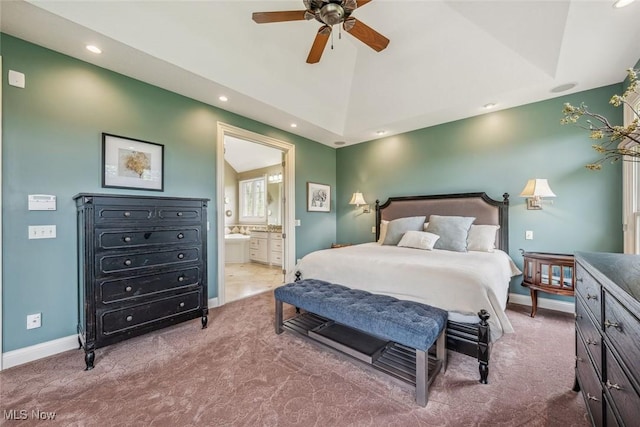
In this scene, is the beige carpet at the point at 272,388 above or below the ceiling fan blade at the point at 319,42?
below

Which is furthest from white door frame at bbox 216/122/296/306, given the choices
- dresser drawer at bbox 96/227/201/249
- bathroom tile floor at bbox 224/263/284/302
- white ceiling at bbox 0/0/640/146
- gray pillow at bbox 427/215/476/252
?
gray pillow at bbox 427/215/476/252

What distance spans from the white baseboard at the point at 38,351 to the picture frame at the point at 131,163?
147 centimetres

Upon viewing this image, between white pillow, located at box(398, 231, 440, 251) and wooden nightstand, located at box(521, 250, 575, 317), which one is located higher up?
white pillow, located at box(398, 231, 440, 251)

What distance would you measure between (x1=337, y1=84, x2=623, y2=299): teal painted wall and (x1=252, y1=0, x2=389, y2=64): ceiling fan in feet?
7.73

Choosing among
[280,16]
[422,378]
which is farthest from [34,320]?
[280,16]

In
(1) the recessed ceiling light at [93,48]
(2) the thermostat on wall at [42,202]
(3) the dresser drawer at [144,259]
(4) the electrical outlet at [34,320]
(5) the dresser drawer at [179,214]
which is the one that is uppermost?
(1) the recessed ceiling light at [93,48]

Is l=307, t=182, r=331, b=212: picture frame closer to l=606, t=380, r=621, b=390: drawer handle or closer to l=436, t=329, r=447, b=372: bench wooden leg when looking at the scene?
l=436, t=329, r=447, b=372: bench wooden leg

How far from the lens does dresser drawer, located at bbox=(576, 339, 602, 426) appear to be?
117cm

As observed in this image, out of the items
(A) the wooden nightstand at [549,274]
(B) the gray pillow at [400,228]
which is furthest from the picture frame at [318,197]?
(A) the wooden nightstand at [549,274]

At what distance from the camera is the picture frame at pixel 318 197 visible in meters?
4.89

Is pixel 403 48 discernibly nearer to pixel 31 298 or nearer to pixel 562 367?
pixel 562 367

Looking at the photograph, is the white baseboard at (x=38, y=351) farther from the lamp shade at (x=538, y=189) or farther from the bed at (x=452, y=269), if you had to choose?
the lamp shade at (x=538, y=189)

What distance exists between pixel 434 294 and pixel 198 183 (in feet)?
9.79

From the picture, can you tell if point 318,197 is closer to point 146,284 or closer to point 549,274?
point 146,284
